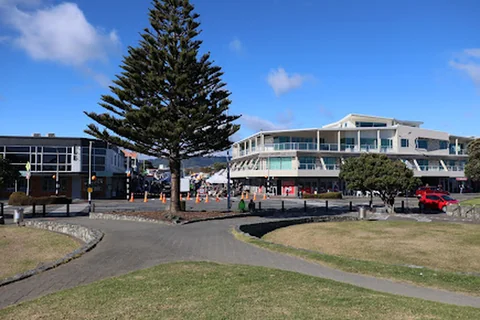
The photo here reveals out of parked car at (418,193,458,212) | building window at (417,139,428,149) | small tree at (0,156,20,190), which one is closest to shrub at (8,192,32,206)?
small tree at (0,156,20,190)

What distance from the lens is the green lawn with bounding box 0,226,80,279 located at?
34.7 ft

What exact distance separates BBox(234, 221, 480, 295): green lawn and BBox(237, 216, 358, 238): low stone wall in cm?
49

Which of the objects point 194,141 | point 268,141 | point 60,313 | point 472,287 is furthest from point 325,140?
point 60,313

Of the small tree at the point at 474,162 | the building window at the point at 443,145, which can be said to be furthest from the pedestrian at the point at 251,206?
the building window at the point at 443,145

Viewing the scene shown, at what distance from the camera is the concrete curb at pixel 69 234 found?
8.40 m

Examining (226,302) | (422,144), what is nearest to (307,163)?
(422,144)

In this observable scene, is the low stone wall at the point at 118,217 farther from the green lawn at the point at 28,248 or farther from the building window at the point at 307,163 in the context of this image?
the building window at the point at 307,163

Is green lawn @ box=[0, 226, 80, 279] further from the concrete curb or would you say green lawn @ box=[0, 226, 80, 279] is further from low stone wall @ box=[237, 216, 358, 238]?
low stone wall @ box=[237, 216, 358, 238]

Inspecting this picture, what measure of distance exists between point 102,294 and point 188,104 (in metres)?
16.3

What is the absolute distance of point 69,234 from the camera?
16625mm

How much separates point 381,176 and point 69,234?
1804 centimetres

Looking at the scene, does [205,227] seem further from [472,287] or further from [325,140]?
[325,140]

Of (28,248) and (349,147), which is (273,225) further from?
(349,147)

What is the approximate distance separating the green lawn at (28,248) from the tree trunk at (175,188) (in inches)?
258
